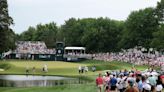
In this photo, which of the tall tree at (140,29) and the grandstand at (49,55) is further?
the tall tree at (140,29)

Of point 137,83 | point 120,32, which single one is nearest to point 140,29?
point 120,32

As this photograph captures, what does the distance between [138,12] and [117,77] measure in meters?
93.4

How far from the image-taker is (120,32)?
13225 cm

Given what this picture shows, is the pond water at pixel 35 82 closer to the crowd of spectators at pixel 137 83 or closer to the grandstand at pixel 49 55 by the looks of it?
the crowd of spectators at pixel 137 83

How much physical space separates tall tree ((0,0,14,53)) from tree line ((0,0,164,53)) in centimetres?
1493

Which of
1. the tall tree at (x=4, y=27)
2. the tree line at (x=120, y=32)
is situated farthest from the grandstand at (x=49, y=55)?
the tall tree at (x=4, y=27)

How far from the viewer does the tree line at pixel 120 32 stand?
373 ft

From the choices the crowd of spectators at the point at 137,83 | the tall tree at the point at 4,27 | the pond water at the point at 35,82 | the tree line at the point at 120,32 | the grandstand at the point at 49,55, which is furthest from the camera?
the tree line at the point at 120,32

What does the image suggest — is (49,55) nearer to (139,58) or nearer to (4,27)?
(4,27)

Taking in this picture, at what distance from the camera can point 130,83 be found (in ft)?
59.7

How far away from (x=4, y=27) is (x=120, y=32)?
184 ft

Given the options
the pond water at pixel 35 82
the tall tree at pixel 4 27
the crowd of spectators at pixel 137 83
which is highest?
the tall tree at pixel 4 27

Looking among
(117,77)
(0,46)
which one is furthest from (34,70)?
(117,77)

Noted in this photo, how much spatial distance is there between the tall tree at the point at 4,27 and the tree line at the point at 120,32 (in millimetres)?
14932
